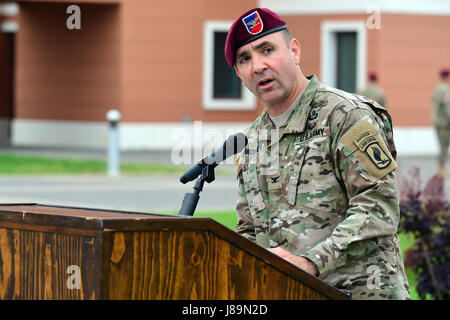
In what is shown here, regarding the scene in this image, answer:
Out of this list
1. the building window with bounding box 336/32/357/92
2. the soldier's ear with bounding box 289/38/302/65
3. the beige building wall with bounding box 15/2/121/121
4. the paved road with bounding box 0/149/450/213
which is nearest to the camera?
the soldier's ear with bounding box 289/38/302/65

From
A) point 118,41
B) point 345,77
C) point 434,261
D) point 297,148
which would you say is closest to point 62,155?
point 118,41

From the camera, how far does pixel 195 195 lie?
3.01 metres

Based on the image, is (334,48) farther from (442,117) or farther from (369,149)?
(369,149)

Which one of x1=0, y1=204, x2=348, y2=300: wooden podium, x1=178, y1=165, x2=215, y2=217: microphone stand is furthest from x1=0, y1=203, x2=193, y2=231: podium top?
x1=178, y1=165, x2=215, y2=217: microphone stand

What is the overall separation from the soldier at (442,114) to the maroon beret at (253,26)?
1603 centimetres

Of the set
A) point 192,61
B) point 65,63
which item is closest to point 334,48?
point 192,61

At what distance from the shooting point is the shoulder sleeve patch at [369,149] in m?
2.97

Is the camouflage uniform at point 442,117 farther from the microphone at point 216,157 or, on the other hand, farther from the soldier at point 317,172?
the microphone at point 216,157

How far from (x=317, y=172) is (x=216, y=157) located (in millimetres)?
321

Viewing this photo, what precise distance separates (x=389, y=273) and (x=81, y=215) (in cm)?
111

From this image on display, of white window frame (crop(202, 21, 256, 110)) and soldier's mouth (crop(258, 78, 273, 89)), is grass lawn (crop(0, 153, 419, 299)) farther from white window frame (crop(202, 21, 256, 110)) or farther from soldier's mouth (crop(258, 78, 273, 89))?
soldier's mouth (crop(258, 78, 273, 89))

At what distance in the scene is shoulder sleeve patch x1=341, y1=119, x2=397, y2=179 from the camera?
9.73 feet

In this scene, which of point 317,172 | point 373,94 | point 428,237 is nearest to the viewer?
point 317,172

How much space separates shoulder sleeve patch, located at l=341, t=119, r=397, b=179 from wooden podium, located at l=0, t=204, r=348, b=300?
547mm
